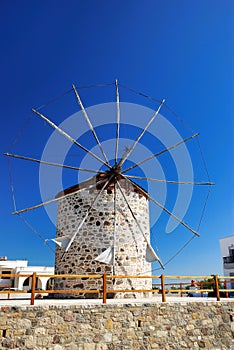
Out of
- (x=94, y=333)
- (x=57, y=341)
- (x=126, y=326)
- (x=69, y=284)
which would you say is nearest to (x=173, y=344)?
(x=126, y=326)

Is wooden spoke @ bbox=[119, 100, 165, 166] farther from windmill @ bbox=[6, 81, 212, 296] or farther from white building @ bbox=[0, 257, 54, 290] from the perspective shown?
white building @ bbox=[0, 257, 54, 290]

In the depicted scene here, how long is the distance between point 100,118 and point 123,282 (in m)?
5.83

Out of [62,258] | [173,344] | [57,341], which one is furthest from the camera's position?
[62,258]

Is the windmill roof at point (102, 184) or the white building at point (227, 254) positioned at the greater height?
the windmill roof at point (102, 184)

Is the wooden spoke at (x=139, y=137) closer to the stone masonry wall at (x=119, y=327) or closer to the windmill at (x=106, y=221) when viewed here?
the windmill at (x=106, y=221)

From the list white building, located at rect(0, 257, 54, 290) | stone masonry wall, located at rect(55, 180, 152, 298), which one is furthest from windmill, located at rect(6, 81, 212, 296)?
white building, located at rect(0, 257, 54, 290)

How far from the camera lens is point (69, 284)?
9.58 m

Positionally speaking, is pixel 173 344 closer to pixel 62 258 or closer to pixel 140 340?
pixel 140 340

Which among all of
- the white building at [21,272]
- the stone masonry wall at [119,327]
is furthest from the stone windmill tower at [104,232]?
the white building at [21,272]

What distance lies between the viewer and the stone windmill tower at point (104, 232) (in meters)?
9.52

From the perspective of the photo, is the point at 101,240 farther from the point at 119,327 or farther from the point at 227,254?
the point at 227,254

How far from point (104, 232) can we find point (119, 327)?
3.94m

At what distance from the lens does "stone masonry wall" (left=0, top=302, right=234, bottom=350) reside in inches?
212

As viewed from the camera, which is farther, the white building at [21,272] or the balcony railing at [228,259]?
the balcony railing at [228,259]
